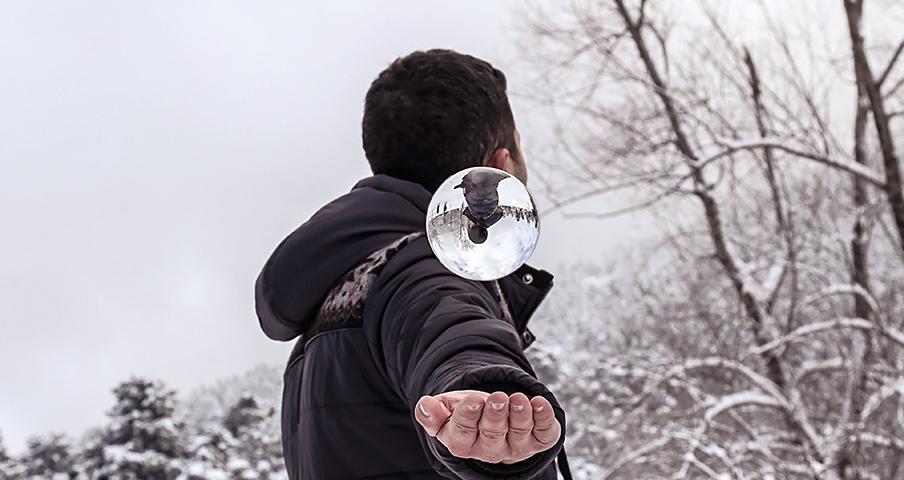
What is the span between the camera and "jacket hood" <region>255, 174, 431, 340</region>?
881mm

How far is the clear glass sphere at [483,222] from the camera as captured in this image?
0.48 m

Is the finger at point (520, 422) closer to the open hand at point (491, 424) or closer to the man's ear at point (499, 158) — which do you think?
the open hand at point (491, 424)

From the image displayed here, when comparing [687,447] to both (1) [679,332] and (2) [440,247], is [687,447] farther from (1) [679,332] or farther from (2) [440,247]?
(2) [440,247]

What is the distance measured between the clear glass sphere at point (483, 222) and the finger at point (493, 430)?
8cm

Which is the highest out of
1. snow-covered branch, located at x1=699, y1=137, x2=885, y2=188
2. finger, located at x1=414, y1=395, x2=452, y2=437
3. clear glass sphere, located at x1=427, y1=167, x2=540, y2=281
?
snow-covered branch, located at x1=699, y1=137, x2=885, y2=188

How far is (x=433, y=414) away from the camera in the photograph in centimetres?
49

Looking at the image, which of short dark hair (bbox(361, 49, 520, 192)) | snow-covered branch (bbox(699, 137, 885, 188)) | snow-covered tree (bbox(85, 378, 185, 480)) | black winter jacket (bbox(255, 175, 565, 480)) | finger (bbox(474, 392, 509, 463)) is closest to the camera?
finger (bbox(474, 392, 509, 463))

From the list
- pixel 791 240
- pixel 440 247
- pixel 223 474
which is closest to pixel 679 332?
pixel 791 240

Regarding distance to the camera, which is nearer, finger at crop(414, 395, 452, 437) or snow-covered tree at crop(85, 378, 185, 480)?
finger at crop(414, 395, 452, 437)

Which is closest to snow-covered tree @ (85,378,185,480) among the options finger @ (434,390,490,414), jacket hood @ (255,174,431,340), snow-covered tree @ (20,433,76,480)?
snow-covered tree @ (20,433,76,480)

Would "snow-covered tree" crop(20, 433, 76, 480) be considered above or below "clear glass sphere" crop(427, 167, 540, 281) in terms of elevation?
above

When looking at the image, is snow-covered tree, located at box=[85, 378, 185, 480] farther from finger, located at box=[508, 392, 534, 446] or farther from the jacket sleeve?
finger, located at box=[508, 392, 534, 446]

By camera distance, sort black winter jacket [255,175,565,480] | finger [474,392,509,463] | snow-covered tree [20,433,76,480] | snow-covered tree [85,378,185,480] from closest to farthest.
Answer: finger [474,392,509,463] → black winter jacket [255,175,565,480] → snow-covered tree [85,378,185,480] → snow-covered tree [20,433,76,480]

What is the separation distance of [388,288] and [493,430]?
1.08ft
